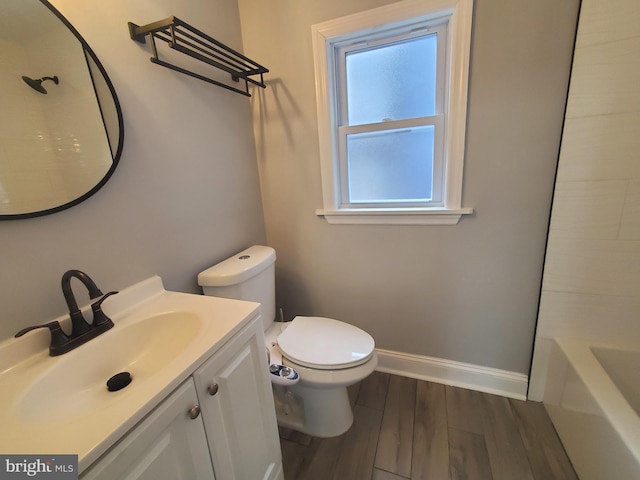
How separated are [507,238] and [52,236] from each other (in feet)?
5.71

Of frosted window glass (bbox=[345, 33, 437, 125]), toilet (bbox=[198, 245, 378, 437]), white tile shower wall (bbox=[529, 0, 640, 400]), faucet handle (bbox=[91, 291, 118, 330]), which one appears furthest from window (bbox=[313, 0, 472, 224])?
faucet handle (bbox=[91, 291, 118, 330])

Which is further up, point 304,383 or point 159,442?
point 159,442

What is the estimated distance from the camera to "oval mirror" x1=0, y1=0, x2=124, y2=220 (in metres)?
0.69

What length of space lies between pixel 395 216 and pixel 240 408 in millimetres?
1095

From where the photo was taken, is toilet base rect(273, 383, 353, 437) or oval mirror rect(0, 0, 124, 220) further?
toilet base rect(273, 383, 353, 437)

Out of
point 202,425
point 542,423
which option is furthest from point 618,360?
point 202,425

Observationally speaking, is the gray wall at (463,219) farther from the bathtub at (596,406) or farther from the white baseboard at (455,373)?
the bathtub at (596,406)

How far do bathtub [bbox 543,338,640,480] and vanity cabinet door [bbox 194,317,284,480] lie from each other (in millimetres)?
1155

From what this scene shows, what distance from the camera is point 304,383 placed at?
1.12 meters

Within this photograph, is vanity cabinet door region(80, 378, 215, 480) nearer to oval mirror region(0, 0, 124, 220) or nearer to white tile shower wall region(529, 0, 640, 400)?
oval mirror region(0, 0, 124, 220)

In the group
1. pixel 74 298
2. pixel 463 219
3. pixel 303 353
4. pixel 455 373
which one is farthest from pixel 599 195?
pixel 74 298

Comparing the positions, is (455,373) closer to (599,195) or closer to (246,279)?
(599,195)

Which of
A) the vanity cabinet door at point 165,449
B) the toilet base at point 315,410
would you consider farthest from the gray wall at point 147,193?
the toilet base at point 315,410

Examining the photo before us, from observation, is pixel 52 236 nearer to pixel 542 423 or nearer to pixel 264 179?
pixel 264 179
